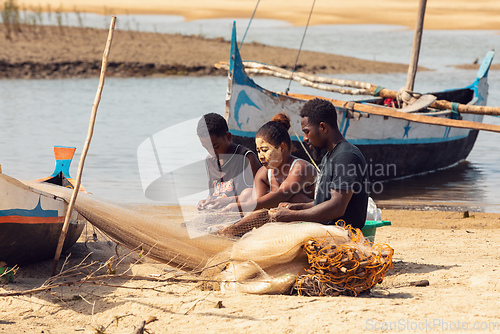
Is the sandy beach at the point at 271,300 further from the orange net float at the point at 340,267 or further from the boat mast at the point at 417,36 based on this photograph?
the boat mast at the point at 417,36

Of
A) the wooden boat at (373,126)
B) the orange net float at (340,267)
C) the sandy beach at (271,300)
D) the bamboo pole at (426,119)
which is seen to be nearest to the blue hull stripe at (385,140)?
the wooden boat at (373,126)

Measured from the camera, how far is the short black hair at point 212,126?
4.70 m

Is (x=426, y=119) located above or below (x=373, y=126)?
above

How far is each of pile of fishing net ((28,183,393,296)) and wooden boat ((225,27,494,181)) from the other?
4565 millimetres

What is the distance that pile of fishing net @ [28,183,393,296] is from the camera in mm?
3727

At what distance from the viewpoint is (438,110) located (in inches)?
434

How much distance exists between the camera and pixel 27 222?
4402 millimetres

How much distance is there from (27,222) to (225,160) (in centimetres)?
158

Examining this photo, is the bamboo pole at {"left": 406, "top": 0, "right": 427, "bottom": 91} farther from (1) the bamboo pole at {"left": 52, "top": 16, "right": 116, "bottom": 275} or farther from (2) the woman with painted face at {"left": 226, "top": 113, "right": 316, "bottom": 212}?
(1) the bamboo pole at {"left": 52, "top": 16, "right": 116, "bottom": 275}

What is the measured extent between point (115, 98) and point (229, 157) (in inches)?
728

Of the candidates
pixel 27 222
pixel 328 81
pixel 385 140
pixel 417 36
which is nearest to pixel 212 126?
pixel 27 222

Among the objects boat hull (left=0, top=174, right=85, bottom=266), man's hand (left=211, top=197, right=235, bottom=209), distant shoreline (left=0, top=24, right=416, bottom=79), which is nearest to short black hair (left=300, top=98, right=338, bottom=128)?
man's hand (left=211, top=197, right=235, bottom=209)

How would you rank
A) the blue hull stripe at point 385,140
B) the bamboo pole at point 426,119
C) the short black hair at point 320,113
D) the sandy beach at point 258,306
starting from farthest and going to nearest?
the blue hull stripe at point 385,140 → the bamboo pole at point 426,119 → the short black hair at point 320,113 → the sandy beach at point 258,306

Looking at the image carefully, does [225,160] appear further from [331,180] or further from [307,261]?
[307,261]
